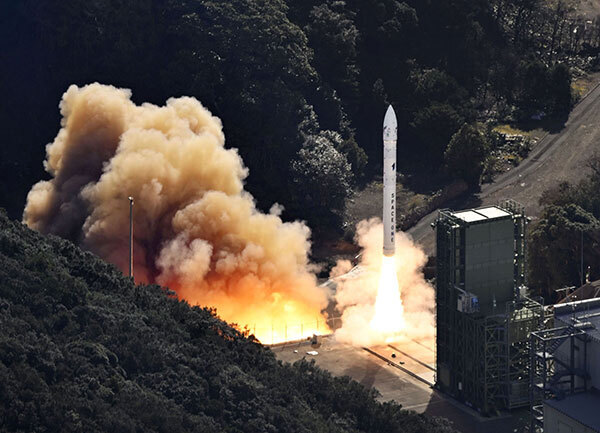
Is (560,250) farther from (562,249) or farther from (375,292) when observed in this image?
(375,292)

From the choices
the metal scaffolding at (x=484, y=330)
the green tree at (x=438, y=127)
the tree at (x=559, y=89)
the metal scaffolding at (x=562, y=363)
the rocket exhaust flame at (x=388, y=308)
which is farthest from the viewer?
the tree at (x=559, y=89)


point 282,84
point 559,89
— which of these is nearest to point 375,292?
point 282,84

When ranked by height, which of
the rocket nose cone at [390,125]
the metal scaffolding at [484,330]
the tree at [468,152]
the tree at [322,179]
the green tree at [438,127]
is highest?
the green tree at [438,127]

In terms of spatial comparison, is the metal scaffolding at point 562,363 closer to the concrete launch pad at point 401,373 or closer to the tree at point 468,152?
the concrete launch pad at point 401,373

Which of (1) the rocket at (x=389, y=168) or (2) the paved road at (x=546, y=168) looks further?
(2) the paved road at (x=546, y=168)

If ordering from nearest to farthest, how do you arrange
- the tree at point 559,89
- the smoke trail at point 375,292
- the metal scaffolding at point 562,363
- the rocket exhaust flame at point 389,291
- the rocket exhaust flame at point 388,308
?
1. the metal scaffolding at point 562,363
2. the rocket exhaust flame at point 389,291
3. the rocket exhaust flame at point 388,308
4. the smoke trail at point 375,292
5. the tree at point 559,89

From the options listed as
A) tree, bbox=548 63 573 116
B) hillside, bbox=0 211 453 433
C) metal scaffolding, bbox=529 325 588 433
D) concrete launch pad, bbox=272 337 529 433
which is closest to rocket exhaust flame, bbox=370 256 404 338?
concrete launch pad, bbox=272 337 529 433

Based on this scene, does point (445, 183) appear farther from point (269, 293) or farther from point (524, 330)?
point (524, 330)

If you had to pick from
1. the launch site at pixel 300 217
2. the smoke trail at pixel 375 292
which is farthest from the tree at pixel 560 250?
the smoke trail at pixel 375 292
